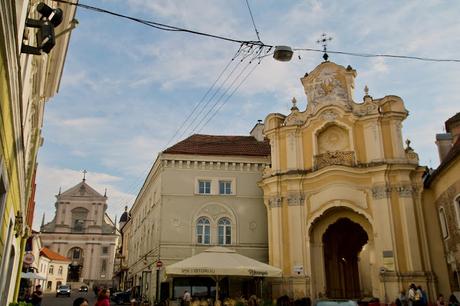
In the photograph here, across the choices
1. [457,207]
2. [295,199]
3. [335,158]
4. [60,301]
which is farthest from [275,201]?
[60,301]

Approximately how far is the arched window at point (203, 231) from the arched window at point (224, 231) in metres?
0.80

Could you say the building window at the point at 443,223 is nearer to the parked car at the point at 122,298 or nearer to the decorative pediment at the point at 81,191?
the parked car at the point at 122,298

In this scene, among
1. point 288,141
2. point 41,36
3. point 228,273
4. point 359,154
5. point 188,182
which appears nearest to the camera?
point 41,36

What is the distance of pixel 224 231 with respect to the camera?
32562 millimetres

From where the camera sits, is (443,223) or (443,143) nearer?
(443,223)

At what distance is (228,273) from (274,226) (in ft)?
27.4

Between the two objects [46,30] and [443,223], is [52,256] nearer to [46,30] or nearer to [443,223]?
[443,223]

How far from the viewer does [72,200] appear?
90.6 metres

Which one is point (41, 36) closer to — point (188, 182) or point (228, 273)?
point (228, 273)

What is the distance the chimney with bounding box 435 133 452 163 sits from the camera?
99.2ft

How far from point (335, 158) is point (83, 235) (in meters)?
71.0

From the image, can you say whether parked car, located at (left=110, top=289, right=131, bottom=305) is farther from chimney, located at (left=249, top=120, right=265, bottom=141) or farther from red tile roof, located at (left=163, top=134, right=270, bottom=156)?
chimney, located at (left=249, top=120, right=265, bottom=141)

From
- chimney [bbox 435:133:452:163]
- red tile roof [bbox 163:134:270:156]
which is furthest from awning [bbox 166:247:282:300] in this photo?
chimney [bbox 435:133:452:163]

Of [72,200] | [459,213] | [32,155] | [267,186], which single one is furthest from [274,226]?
[72,200]
